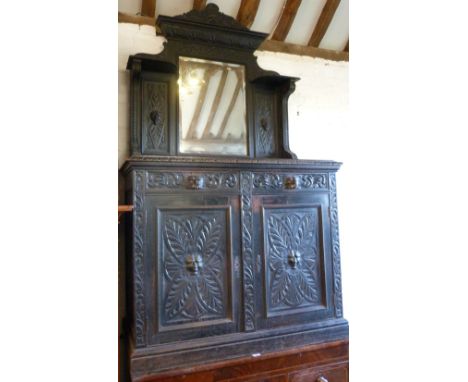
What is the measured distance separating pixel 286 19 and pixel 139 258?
2090 mm

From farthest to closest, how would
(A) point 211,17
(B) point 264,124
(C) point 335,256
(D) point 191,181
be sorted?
(B) point 264,124 → (A) point 211,17 → (C) point 335,256 → (D) point 191,181

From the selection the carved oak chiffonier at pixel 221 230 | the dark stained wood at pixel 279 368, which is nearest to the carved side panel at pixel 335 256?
the carved oak chiffonier at pixel 221 230

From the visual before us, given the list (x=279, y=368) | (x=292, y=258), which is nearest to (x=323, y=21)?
(x=292, y=258)

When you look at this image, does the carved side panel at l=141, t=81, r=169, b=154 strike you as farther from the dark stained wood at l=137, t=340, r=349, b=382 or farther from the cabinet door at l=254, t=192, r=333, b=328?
the dark stained wood at l=137, t=340, r=349, b=382

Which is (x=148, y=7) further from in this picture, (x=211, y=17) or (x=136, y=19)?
(x=211, y=17)

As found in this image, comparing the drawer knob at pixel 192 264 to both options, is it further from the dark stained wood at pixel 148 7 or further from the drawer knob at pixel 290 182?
the dark stained wood at pixel 148 7

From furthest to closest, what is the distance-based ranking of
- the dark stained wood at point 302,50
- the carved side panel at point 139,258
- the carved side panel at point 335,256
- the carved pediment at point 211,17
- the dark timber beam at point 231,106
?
1. the dark stained wood at point 302,50
2. the dark timber beam at point 231,106
3. the carved pediment at point 211,17
4. the carved side panel at point 335,256
5. the carved side panel at point 139,258

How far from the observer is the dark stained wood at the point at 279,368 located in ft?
5.42

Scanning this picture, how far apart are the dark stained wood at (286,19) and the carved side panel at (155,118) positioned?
3.48ft

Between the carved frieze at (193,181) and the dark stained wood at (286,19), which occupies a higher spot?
the dark stained wood at (286,19)

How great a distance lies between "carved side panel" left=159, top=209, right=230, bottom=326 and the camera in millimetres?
1692

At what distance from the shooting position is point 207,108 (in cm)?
222
